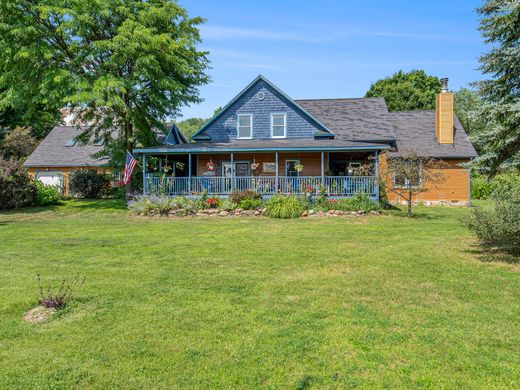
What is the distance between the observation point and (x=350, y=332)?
14.9 feet

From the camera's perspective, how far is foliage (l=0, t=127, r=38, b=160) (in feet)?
100

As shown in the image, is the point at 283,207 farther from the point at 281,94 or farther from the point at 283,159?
the point at 281,94

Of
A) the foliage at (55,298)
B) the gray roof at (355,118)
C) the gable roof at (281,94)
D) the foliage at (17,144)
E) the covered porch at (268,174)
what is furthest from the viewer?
the foliage at (17,144)

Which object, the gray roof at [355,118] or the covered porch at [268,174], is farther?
the gray roof at [355,118]

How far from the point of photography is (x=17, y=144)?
31312 millimetres

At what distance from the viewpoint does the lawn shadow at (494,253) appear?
Result: 8336 mm

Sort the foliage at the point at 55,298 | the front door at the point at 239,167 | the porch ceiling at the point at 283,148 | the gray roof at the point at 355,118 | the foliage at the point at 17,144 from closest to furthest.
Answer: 1. the foliage at the point at 55,298
2. the porch ceiling at the point at 283,148
3. the front door at the point at 239,167
4. the gray roof at the point at 355,118
5. the foliage at the point at 17,144

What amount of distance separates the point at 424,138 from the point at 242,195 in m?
14.4

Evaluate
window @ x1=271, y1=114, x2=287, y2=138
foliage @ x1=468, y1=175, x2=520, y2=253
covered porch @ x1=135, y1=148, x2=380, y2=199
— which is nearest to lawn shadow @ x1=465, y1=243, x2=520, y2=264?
foliage @ x1=468, y1=175, x2=520, y2=253

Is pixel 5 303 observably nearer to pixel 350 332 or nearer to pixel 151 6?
pixel 350 332

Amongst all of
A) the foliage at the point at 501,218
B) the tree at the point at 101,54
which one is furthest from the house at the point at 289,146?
the foliage at the point at 501,218

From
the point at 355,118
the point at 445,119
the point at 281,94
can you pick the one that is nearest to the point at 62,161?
the point at 281,94

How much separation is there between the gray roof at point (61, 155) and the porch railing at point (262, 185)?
438 inches

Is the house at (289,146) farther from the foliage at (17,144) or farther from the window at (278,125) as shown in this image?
the foliage at (17,144)
